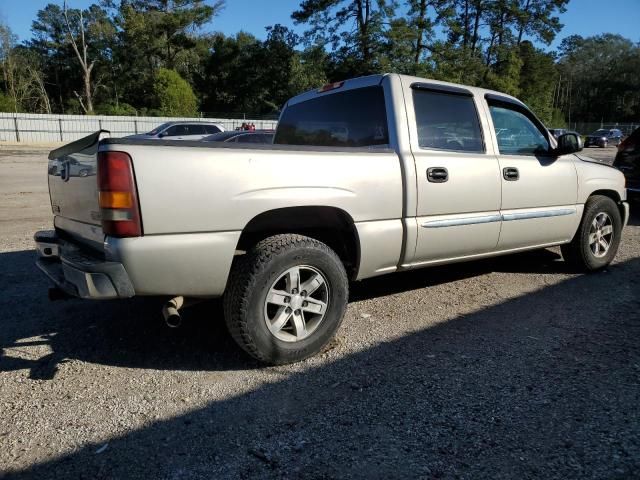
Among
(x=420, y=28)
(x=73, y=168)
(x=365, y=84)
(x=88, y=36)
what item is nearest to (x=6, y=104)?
(x=88, y=36)

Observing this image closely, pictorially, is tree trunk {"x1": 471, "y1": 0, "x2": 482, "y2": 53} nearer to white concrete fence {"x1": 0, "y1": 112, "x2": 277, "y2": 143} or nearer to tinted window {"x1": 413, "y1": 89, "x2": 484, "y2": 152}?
white concrete fence {"x1": 0, "y1": 112, "x2": 277, "y2": 143}

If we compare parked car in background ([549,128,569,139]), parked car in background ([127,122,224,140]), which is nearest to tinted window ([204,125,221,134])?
parked car in background ([127,122,224,140])

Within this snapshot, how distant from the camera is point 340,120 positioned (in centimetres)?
419

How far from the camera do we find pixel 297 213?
337cm

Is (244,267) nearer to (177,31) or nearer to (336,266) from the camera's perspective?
(336,266)

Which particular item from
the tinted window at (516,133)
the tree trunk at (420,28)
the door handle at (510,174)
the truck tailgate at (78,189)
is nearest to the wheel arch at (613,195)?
the tinted window at (516,133)

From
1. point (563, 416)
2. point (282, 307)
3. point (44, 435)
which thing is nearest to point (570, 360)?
point (563, 416)

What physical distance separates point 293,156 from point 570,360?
2.23m

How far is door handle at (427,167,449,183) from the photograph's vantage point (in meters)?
3.72

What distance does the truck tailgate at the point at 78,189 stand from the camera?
2.82 meters

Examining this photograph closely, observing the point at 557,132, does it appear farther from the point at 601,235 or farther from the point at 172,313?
the point at 172,313

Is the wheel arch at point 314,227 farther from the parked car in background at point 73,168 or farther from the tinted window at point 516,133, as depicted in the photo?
the tinted window at point 516,133

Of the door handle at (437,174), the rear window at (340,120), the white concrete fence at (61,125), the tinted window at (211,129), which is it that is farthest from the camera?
the white concrete fence at (61,125)

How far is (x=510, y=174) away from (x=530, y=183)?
0.30 meters
